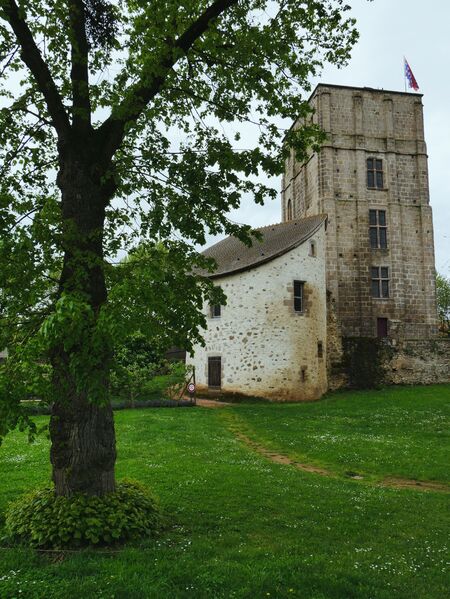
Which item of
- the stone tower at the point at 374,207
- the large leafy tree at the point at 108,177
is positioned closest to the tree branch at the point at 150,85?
the large leafy tree at the point at 108,177

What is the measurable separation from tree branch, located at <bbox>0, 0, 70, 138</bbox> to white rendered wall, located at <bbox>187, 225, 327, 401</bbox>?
17814mm

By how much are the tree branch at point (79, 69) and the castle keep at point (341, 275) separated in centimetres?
1753

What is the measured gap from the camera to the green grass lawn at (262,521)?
17.5 ft

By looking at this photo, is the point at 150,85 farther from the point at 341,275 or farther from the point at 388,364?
the point at 341,275

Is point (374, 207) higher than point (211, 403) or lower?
higher

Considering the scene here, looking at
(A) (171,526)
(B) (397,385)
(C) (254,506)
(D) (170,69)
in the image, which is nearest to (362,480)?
(C) (254,506)

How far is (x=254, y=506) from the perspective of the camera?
27.2 ft

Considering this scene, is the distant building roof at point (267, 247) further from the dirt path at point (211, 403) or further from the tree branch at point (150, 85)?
the tree branch at point (150, 85)

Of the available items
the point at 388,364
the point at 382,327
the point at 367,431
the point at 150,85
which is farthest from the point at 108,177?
the point at 382,327

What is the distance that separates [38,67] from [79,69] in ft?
2.05

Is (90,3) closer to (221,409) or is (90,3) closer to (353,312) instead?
(221,409)

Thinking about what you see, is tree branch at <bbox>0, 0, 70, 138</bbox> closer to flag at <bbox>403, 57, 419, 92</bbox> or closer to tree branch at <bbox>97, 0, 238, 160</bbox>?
tree branch at <bbox>97, 0, 238, 160</bbox>

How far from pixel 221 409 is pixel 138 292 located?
639 inches

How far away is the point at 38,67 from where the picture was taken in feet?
24.0
